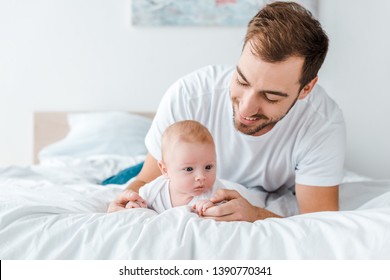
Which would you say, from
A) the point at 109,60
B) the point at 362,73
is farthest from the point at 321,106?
the point at 109,60

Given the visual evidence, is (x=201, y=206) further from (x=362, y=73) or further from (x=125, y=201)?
(x=362, y=73)

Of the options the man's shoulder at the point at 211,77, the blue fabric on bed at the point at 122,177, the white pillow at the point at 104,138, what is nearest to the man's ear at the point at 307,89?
the man's shoulder at the point at 211,77

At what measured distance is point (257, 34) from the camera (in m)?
1.54

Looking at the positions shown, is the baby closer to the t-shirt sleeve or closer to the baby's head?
the baby's head

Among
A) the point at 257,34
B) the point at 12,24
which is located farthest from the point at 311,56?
the point at 12,24

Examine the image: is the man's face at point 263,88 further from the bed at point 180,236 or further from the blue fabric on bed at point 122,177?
the blue fabric on bed at point 122,177

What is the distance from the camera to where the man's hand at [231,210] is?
129 cm

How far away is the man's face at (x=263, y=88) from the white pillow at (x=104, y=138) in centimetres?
160

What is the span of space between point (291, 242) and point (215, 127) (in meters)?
0.79

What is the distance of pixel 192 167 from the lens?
1.44m

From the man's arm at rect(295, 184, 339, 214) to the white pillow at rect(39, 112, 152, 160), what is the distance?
155 centimetres

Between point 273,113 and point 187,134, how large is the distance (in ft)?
1.04

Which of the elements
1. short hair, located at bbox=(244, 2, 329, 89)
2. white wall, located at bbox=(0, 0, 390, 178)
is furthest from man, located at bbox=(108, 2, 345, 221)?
white wall, located at bbox=(0, 0, 390, 178)
